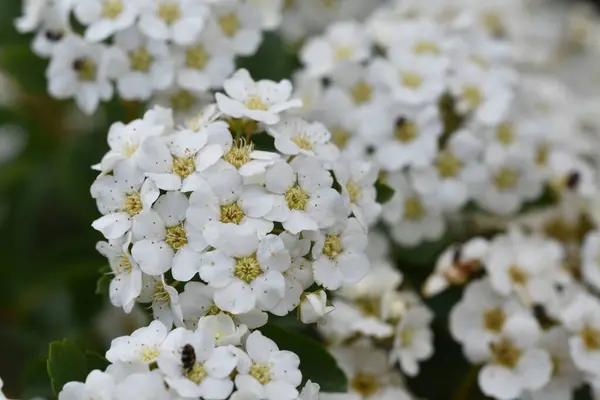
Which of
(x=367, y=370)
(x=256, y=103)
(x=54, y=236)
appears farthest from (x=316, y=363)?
(x=54, y=236)

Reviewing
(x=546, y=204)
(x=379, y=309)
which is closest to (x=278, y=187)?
(x=379, y=309)

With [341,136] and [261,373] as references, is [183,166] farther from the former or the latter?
[341,136]

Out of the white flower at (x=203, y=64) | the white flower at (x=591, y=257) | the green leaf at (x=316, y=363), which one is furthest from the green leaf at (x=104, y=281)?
the white flower at (x=591, y=257)

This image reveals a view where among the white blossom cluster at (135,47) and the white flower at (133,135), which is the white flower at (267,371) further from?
the white blossom cluster at (135,47)

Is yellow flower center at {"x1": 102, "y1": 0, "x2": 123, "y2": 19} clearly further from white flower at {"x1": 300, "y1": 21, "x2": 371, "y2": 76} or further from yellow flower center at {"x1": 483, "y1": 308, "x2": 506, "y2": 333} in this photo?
yellow flower center at {"x1": 483, "y1": 308, "x2": 506, "y2": 333}

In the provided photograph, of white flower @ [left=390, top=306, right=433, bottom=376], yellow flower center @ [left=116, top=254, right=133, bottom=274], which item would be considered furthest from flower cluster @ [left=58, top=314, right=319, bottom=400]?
white flower @ [left=390, top=306, right=433, bottom=376]

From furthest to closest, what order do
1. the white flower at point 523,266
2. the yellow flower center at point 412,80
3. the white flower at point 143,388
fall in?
the yellow flower center at point 412,80 → the white flower at point 523,266 → the white flower at point 143,388

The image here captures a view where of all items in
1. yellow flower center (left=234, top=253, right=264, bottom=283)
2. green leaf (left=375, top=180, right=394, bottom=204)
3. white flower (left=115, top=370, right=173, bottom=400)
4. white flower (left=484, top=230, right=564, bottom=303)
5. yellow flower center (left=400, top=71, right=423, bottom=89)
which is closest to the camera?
white flower (left=115, top=370, right=173, bottom=400)
